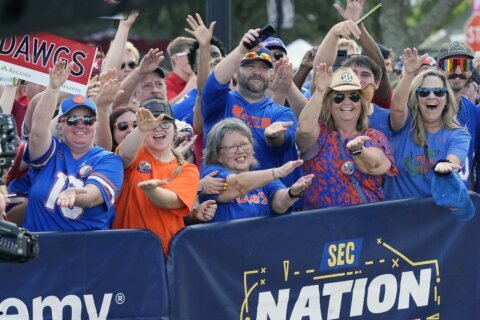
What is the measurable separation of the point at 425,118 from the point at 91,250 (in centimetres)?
274

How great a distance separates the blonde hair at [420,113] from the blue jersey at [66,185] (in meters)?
2.31

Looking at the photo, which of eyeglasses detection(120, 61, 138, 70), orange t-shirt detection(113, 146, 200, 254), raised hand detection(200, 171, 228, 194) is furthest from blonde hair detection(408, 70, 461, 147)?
eyeglasses detection(120, 61, 138, 70)

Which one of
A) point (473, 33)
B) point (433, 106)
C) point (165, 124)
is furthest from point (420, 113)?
point (473, 33)

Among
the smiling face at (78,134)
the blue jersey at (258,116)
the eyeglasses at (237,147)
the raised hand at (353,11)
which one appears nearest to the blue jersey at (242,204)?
the eyeglasses at (237,147)

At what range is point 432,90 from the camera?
626 centimetres

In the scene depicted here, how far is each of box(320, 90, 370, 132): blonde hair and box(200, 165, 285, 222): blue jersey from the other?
2.45 feet

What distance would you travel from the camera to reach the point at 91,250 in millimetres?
4883

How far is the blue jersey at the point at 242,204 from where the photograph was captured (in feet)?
18.0

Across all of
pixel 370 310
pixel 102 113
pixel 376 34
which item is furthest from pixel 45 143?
pixel 376 34

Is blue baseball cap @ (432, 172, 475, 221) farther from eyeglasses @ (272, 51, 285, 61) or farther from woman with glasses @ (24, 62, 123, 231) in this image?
woman with glasses @ (24, 62, 123, 231)

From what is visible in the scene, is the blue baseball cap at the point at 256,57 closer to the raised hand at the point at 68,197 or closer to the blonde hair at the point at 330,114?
the blonde hair at the point at 330,114

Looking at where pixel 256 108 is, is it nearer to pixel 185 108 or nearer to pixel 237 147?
pixel 237 147

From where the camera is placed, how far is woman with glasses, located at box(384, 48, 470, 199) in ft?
20.2

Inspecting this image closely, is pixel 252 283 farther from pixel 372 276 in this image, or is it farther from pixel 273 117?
pixel 273 117
